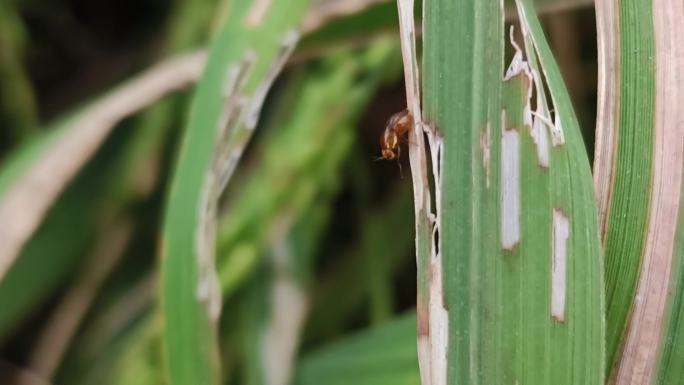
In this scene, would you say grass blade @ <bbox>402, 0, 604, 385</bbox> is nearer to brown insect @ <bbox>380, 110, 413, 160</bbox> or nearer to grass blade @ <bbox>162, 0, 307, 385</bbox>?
brown insect @ <bbox>380, 110, 413, 160</bbox>

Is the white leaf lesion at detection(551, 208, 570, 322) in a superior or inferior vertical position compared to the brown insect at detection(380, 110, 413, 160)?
inferior

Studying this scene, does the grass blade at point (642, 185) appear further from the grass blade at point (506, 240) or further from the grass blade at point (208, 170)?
the grass blade at point (208, 170)

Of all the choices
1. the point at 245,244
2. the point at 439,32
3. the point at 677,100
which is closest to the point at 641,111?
the point at 677,100

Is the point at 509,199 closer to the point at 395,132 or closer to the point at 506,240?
the point at 506,240

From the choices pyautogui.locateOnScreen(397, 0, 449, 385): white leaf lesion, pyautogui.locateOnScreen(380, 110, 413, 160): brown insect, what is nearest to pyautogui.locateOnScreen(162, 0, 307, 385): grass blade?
pyautogui.locateOnScreen(380, 110, 413, 160): brown insect

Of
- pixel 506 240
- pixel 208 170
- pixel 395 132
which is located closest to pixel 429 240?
pixel 506 240

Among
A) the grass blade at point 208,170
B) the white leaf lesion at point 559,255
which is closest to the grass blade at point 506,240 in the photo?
the white leaf lesion at point 559,255

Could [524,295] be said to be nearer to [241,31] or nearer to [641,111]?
[641,111]

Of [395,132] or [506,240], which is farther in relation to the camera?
[395,132]
